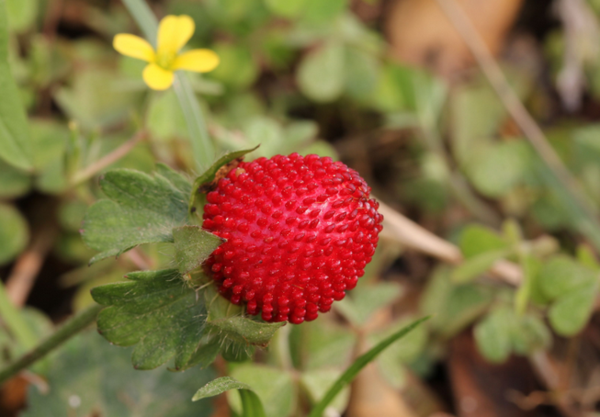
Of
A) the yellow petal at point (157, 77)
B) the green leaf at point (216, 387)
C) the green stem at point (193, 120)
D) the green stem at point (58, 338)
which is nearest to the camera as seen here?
the green leaf at point (216, 387)

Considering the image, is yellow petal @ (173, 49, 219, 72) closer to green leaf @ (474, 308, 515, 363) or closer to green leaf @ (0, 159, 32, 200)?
green leaf @ (0, 159, 32, 200)

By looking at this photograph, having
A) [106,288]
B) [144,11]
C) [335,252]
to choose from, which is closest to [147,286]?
[106,288]

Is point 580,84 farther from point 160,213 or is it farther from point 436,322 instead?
point 160,213

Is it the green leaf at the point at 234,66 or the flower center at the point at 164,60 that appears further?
the green leaf at the point at 234,66

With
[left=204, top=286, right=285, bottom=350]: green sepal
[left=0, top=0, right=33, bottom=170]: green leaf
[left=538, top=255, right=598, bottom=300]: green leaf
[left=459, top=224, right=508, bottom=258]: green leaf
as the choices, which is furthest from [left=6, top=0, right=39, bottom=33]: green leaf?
[left=538, top=255, right=598, bottom=300]: green leaf

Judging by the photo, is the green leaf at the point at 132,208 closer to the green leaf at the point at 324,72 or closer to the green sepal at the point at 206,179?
the green sepal at the point at 206,179

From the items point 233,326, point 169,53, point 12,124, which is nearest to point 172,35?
point 169,53

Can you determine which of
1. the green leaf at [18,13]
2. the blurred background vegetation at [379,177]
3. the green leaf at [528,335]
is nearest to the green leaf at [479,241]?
the blurred background vegetation at [379,177]
